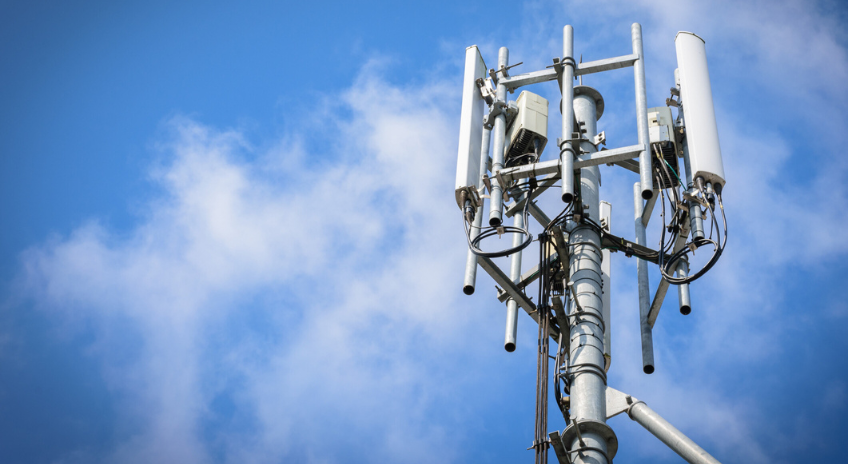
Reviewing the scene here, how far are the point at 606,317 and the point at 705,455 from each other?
4051 mm

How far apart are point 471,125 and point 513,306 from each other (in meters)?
3.56

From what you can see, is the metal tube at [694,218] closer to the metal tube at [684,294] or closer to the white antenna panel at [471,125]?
the metal tube at [684,294]

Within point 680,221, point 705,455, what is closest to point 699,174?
point 680,221

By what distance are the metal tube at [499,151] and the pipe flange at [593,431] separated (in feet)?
11.7

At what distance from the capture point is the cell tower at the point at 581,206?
1300cm

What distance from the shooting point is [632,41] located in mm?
16281

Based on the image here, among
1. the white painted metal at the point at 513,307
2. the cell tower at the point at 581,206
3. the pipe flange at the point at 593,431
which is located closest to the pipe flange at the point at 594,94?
the cell tower at the point at 581,206

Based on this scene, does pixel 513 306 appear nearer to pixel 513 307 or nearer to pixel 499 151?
pixel 513 307

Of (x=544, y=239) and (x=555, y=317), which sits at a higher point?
(x=544, y=239)

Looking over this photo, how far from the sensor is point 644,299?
1546cm

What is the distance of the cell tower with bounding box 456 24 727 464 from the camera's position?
512 inches

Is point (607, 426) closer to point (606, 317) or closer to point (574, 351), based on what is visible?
point (574, 351)

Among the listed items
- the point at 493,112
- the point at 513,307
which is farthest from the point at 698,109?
the point at 513,307

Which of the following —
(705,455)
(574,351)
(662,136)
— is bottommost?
(705,455)
